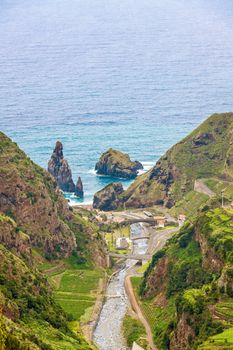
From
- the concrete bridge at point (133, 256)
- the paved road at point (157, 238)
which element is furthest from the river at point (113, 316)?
the paved road at point (157, 238)

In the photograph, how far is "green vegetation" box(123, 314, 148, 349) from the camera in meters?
115

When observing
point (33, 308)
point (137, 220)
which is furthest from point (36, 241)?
point (137, 220)

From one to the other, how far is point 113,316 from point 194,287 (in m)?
12.5

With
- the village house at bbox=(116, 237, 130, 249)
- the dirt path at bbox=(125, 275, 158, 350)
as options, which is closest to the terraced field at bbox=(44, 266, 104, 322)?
the dirt path at bbox=(125, 275, 158, 350)

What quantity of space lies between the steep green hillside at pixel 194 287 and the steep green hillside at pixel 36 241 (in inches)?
377

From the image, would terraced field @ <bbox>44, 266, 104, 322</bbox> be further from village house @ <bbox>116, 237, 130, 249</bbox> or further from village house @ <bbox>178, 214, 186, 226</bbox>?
village house @ <bbox>178, 214, 186, 226</bbox>

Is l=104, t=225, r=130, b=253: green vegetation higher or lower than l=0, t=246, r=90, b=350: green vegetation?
lower

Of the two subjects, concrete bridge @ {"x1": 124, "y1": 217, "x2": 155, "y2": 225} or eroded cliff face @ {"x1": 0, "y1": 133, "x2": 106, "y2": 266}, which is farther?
concrete bridge @ {"x1": 124, "y1": 217, "x2": 155, "y2": 225}

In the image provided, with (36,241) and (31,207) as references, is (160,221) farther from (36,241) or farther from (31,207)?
(36,241)

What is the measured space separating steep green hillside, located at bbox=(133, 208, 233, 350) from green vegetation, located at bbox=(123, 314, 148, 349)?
59.9 inches

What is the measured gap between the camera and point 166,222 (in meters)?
190

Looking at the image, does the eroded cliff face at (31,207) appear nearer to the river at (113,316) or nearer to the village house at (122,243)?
the river at (113,316)

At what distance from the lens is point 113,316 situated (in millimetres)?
128125

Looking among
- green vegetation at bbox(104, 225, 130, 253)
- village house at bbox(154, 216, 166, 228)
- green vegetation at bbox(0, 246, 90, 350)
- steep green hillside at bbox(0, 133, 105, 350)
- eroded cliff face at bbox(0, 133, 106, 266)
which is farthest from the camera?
village house at bbox(154, 216, 166, 228)
